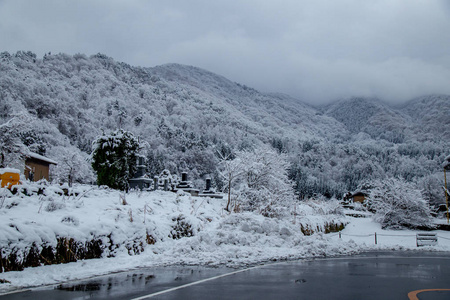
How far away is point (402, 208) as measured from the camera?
34438mm

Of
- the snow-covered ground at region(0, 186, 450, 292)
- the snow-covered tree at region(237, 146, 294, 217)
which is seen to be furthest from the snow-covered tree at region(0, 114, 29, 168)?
the snow-covered tree at region(237, 146, 294, 217)

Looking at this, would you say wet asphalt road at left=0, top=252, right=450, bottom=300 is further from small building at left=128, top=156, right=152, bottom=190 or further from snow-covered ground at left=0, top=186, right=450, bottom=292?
small building at left=128, top=156, right=152, bottom=190

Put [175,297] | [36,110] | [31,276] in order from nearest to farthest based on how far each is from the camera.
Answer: [175,297]
[31,276]
[36,110]

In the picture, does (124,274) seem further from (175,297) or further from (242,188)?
(242,188)

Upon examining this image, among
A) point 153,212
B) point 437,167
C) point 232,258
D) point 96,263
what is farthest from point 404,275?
point 437,167

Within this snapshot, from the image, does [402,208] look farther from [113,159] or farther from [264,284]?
[264,284]

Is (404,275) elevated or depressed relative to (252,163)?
depressed

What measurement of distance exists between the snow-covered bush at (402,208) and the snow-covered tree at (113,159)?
25.1 m

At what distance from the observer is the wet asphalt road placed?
269 inches

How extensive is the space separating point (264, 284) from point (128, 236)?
6.24m

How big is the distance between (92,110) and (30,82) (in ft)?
80.2

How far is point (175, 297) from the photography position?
6.60m

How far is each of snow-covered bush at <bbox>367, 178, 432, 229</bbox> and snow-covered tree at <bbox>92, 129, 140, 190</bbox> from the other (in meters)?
25.1

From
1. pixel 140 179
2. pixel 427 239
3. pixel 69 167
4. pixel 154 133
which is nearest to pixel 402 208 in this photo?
pixel 427 239
